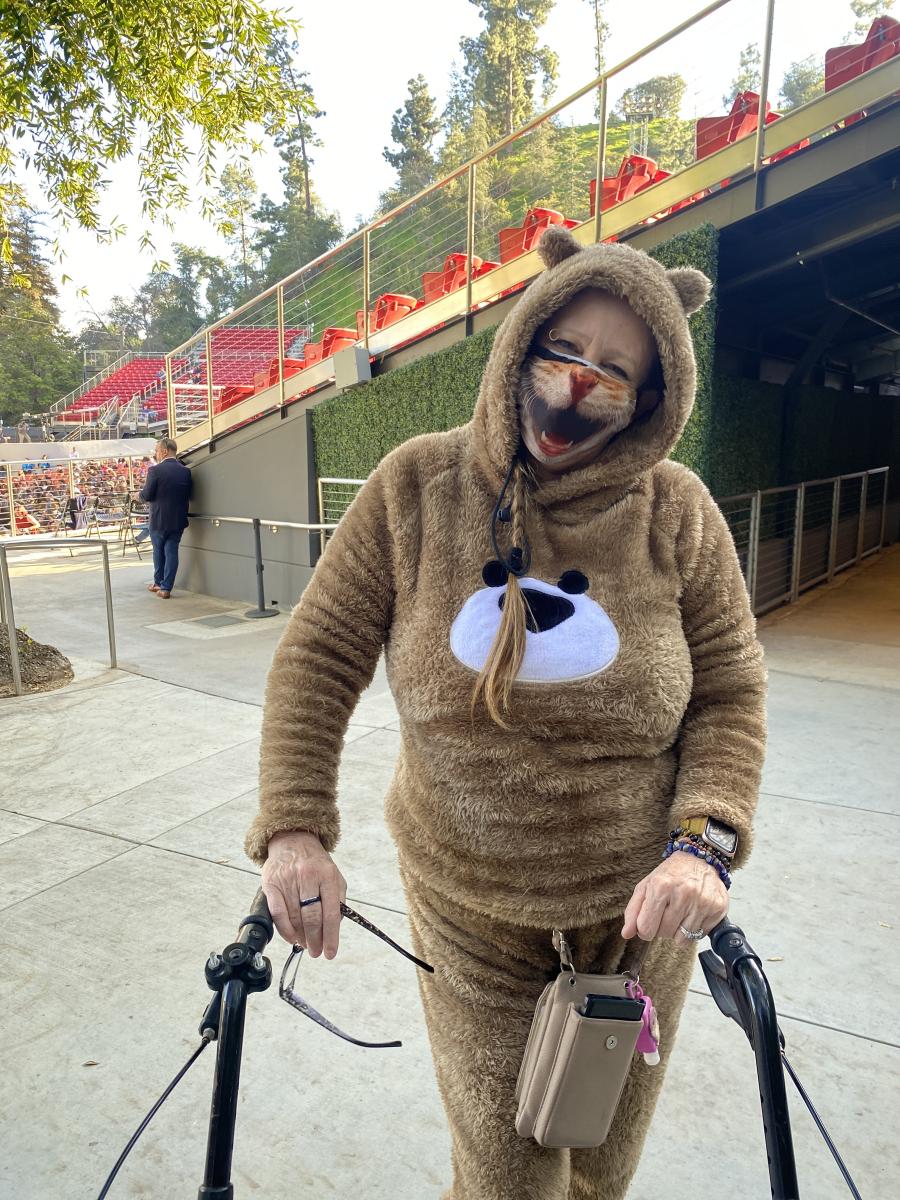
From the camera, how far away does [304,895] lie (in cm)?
128

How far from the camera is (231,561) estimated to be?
9.63m

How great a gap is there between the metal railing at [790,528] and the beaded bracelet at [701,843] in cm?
577

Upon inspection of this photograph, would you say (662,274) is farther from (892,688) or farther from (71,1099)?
(892,688)

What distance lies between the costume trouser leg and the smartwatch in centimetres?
21

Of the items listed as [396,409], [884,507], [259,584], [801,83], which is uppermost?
[801,83]

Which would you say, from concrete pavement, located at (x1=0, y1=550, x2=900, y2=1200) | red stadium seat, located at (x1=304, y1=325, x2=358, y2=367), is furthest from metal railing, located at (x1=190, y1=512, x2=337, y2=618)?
concrete pavement, located at (x1=0, y1=550, x2=900, y2=1200)

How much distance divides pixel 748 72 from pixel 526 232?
198cm

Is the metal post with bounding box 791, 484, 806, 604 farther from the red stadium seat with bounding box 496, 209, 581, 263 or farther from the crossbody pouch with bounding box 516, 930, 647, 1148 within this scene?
the crossbody pouch with bounding box 516, 930, 647, 1148

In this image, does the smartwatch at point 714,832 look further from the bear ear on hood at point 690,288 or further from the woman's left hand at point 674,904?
the bear ear on hood at point 690,288

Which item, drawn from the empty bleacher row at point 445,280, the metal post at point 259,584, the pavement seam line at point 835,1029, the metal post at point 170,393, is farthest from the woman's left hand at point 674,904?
the metal post at point 170,393

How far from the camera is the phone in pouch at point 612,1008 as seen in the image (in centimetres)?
121

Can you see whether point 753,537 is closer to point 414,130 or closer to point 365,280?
point 365,280

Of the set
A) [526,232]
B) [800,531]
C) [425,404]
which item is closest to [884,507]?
[800,531]

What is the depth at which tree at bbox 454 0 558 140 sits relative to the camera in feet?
143
